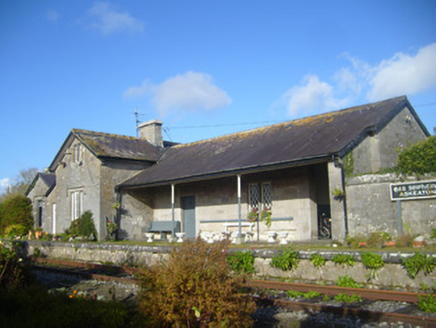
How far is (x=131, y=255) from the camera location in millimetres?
13336

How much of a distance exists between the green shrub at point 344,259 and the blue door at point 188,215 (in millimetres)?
11272

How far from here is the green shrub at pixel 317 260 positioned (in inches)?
349

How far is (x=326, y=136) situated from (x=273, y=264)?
633 cm

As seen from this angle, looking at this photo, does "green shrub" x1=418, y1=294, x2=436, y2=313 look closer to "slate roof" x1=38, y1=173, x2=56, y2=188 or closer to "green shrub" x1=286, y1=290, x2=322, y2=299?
"green shrub" x1=286, y1=290, x2=322, y2=299

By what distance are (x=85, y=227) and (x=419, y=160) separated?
14406mm

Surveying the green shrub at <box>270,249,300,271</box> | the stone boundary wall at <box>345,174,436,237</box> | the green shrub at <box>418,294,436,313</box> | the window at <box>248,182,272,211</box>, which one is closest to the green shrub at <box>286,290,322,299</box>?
the green shrub at <box>270,249,300,271</box>

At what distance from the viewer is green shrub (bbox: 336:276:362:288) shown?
8.05 meters

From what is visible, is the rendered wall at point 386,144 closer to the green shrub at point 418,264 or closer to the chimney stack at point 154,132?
the green shrub at point 418,264

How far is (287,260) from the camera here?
940cm

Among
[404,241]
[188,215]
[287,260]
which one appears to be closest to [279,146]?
[404,241]

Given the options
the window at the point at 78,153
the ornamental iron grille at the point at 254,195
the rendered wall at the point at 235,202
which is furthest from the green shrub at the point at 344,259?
the window at the point at 78,153

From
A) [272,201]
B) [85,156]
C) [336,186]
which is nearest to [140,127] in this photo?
[85,156]

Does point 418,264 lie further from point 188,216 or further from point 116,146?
point 116,146

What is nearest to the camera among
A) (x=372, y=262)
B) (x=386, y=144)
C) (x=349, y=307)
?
(x=349, y=307)
